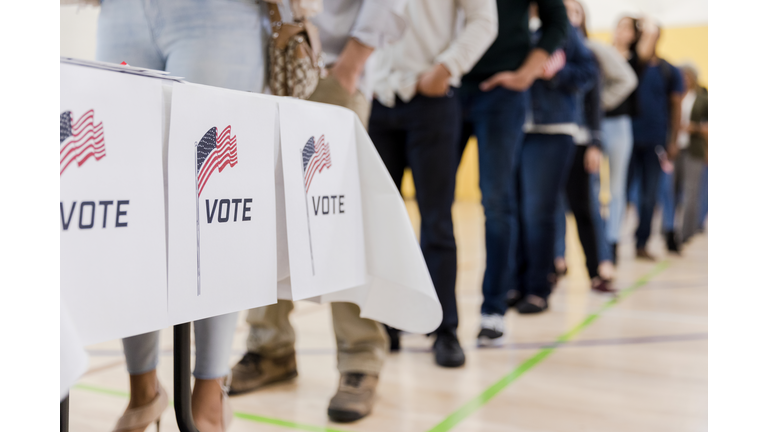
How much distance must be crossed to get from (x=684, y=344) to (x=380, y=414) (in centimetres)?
115

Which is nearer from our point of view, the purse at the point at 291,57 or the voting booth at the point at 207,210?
the voting booth at the point at 207,210

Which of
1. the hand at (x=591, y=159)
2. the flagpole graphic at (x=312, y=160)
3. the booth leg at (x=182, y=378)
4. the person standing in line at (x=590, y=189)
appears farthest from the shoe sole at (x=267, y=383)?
the hand at (x=591, y=159)

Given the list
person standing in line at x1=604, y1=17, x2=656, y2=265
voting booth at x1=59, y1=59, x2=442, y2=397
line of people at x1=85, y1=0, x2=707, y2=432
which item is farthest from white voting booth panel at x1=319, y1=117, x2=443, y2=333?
person standing in line at x1=604, y1=17, x2=656, y2=265

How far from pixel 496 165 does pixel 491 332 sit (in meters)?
0.54

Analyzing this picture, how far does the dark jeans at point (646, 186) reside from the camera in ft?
13.0

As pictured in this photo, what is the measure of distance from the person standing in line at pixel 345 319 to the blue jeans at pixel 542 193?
1.18 meters

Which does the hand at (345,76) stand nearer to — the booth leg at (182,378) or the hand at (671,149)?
the booth leg at (182,378)

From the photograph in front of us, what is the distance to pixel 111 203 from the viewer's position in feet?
1.84

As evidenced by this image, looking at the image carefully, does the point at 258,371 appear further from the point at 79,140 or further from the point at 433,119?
the point at 79,140

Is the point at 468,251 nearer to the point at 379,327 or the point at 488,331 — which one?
the point at 488,331

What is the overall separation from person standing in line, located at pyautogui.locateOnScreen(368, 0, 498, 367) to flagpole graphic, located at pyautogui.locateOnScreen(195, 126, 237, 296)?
0.97 metres

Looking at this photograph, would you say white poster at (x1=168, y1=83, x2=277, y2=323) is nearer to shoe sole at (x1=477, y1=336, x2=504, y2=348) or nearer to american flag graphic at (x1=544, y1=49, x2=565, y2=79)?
shoe sole at (x1=477, y1=336, x2=504, y2=348)

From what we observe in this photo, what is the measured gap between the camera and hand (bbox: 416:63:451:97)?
157cm

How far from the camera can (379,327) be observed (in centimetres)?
135
